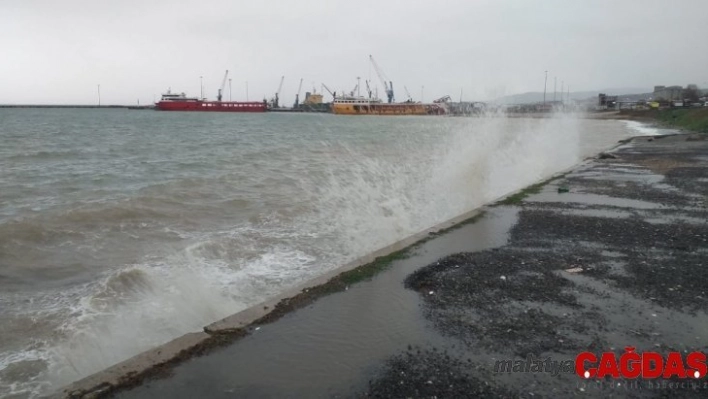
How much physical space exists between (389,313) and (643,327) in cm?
288

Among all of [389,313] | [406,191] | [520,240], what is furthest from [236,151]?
[389,313]

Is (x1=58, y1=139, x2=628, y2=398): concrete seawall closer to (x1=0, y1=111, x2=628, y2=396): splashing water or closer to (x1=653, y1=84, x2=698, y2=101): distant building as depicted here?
(x1=0, y1=111, x2=628, y2=396): splashing water

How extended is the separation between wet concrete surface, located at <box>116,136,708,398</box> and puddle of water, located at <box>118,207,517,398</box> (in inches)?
0.6

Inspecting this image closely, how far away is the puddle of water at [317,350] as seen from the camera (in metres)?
4.35

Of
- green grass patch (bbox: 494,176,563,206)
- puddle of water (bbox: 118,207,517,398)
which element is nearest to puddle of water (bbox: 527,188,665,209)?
green grass patch (bbox: 494,176,563,206)

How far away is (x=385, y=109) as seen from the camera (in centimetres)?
14138

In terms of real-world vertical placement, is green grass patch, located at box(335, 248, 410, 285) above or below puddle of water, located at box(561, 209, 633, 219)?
below

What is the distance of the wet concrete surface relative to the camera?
4.36 meters

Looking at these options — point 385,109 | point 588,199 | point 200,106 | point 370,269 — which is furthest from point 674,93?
point 370,269

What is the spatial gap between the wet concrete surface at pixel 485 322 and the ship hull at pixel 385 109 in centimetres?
13061

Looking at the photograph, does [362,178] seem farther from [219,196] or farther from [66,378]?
[66,378]

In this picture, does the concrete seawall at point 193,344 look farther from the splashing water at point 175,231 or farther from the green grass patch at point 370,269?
the splashing water at point 175,231

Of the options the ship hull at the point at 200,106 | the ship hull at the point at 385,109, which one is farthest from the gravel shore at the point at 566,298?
the ship hull at the point at 385,109

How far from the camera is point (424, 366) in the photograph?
463cm
